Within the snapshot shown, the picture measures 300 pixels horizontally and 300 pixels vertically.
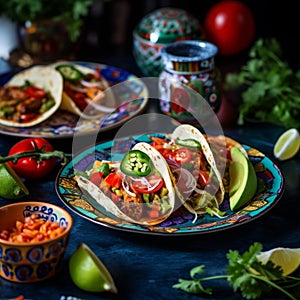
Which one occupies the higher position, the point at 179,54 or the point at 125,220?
the point at 179,54

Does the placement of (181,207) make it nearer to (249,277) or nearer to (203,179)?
(203,179)

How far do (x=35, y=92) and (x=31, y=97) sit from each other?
0.05 metres

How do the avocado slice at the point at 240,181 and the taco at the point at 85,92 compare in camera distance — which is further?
the taco at the point at 85,92

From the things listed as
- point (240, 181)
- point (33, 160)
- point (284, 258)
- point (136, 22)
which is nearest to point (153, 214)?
point (240, 181)

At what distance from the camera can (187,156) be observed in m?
2.04

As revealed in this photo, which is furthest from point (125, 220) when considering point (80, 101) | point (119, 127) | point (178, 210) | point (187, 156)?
point (80, 101)

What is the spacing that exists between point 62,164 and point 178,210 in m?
0.56

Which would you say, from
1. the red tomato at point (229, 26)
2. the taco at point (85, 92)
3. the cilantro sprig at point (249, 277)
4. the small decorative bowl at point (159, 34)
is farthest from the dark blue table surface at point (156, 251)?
the red tomato at point (229, 26)

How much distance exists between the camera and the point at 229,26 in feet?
11.0

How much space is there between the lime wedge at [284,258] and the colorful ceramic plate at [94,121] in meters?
0.97

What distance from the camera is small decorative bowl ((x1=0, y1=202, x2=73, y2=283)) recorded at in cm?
160

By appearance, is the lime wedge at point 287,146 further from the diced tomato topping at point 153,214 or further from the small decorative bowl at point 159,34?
the small decorative bowl at point 159,34

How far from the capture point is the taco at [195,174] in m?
1.95

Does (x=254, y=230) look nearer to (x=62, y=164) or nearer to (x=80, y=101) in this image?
(x=62, y=164)
